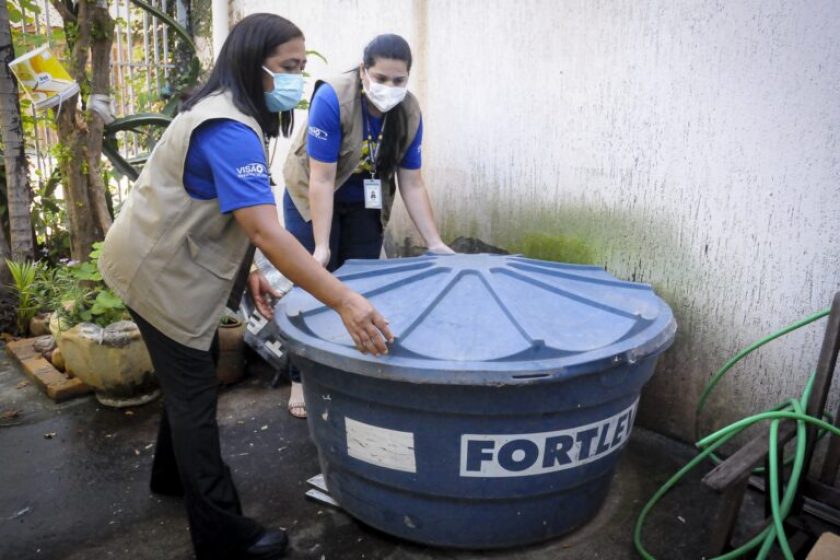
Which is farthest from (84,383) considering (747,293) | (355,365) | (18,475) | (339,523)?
(747,293)

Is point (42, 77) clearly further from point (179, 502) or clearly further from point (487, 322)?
point (487, 322)

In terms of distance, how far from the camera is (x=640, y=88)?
2.73 metres

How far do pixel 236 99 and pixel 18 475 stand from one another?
6.58 ft

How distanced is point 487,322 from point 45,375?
2.79 meters

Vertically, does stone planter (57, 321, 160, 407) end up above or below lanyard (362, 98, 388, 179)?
below

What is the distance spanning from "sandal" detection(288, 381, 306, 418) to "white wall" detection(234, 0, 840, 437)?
1293 mm

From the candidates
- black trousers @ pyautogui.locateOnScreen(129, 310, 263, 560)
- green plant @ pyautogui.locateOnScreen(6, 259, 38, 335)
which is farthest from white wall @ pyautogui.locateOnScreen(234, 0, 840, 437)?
green plant @ pyautogui.locateOnScreen(6, 259, 38, 335)

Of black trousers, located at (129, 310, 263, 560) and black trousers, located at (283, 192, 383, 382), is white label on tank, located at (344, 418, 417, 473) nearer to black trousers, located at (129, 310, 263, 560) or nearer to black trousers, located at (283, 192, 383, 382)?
black trousers, located at (129, 310, 263, 560)


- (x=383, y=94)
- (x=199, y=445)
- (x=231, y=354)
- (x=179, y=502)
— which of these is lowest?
(x=179, y=502)

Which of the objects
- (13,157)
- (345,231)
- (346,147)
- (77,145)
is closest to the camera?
(346,147)

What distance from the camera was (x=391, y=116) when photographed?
284 cm

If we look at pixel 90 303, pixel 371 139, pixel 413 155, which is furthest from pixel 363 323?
pixel 90 303

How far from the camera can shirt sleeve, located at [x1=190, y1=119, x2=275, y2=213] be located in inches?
67.7

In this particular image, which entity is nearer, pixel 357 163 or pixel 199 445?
pixel 199 445
